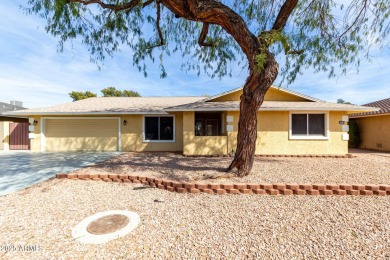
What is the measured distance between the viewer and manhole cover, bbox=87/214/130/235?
300cm

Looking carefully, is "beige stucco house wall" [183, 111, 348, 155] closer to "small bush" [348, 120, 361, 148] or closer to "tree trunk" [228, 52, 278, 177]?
"tree trunk" [228, 52, 278, 177]

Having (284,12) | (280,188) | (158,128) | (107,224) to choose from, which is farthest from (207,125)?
(107,224)

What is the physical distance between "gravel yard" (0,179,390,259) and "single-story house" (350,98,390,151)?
1142cm

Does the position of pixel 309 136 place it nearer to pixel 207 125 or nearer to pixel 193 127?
pixel 193 127

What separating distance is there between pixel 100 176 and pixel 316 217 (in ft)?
19.2

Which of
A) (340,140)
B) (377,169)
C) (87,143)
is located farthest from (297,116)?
(87,143)

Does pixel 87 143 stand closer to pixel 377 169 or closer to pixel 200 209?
pixel 200 209

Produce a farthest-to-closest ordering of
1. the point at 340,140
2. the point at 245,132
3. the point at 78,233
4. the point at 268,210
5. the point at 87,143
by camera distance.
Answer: the point at 87,143 → the point at 340,140 → the point at 245,132 → the point at 268,210 → the point at 78,233

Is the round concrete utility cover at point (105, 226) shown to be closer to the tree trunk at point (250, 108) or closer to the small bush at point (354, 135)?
the tree trunk at point (250, 108)

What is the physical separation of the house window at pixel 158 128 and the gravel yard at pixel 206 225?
715 centimetres

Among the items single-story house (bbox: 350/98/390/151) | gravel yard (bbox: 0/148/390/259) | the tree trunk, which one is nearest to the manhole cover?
gravel yard (bbox: 0/148/390/259)

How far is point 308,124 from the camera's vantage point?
9.96 metres

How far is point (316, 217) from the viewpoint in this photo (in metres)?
3.35

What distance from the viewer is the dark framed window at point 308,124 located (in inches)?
390
